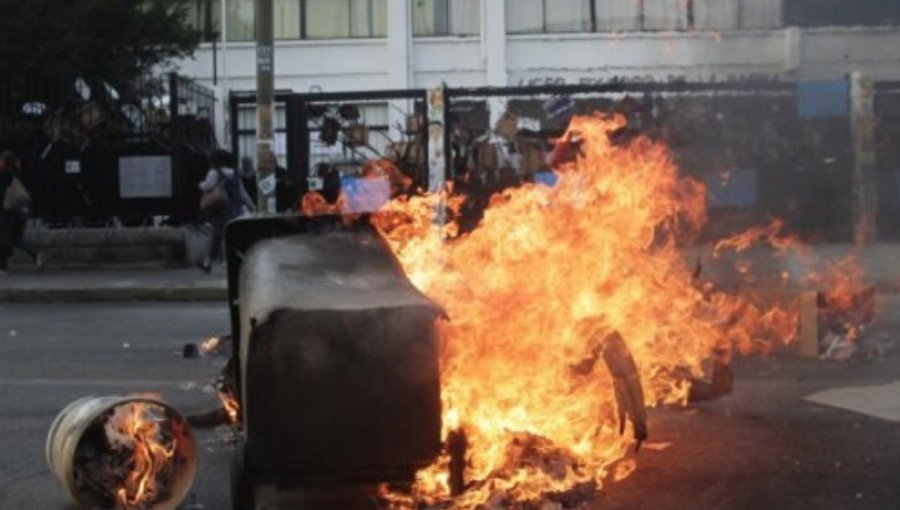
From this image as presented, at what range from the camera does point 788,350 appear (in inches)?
360

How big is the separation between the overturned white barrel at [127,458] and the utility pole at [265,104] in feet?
25.6

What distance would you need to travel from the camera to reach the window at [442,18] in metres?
33.0

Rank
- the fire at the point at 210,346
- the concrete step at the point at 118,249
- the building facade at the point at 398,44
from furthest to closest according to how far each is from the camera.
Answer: the building facade at the point at 398,44, the concrete step at the point at 118,249, the fire at the point at 210,346

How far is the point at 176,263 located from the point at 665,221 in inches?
406

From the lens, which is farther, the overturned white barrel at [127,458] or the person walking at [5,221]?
the person walking at [5,221]

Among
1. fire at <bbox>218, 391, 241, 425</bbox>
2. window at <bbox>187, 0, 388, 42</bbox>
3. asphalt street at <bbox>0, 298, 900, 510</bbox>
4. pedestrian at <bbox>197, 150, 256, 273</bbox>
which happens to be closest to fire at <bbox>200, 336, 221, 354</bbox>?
asphalt street at <bbox>0, 298, 900, 510</bbox>

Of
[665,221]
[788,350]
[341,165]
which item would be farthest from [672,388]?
[341,165]

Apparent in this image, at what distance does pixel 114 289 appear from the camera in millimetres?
14078

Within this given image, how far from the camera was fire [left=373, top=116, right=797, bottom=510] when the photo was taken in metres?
5.14

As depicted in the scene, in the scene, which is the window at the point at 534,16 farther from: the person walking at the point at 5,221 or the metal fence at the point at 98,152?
the person walking at the point at 5,221

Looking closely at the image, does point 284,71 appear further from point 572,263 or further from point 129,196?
point 572,263

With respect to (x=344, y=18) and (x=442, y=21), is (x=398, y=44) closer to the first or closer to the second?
(x=442, y=21)

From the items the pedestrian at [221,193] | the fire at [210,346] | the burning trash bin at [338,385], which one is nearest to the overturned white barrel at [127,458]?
the burning trash bin at [338,385]

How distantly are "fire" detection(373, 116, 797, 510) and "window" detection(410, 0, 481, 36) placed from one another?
26.8 m
